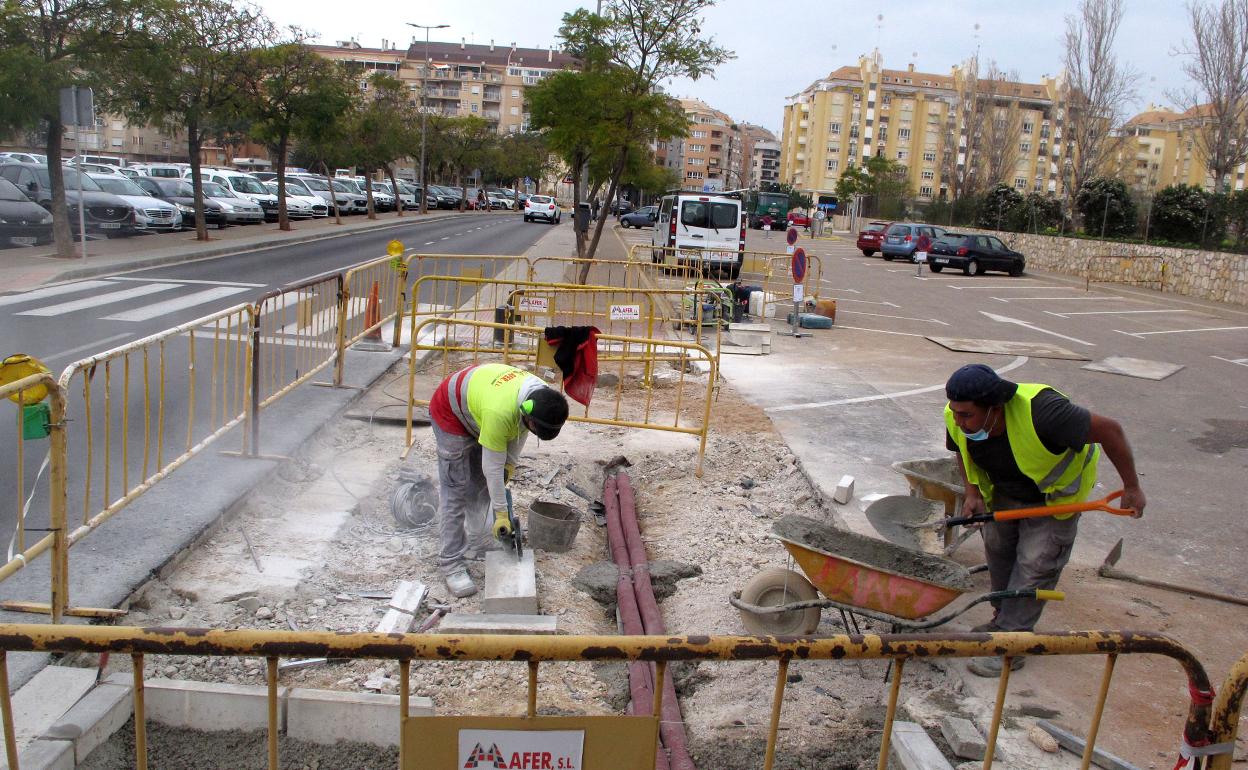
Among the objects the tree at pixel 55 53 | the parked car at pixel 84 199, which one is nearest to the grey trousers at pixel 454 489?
the tree at pixel 55 53

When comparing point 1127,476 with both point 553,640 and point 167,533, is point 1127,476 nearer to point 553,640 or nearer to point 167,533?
point 553,640

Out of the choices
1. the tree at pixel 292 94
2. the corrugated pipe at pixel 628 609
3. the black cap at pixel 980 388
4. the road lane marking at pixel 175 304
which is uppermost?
the tree at pixel 292 94

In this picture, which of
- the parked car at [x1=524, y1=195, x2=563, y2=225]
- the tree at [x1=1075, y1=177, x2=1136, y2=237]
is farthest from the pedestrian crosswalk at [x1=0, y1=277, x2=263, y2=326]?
the parked car at [x1=524, y1=195, x2=563, y2=225]

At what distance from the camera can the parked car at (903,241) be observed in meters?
36.3

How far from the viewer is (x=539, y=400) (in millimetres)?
4945

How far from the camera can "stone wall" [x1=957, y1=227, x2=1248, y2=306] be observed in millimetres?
27312

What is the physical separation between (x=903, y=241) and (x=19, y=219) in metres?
28.5

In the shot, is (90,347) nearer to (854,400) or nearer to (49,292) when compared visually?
(49,292)

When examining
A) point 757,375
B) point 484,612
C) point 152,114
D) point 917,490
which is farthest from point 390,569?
point 152,114

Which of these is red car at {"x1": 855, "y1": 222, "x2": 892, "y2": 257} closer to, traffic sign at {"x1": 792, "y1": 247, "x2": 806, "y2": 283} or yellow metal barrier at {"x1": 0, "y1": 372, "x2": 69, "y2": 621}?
traffic sign at {"x1": 792, "y1": 247, "x2": 806, "y2": 283}

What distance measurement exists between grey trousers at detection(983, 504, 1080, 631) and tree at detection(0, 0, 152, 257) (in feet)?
56.7

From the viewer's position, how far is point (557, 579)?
19.6 ft

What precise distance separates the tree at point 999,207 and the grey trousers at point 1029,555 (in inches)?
1679

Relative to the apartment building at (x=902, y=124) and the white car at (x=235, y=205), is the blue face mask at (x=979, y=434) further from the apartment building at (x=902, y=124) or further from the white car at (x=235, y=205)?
the apartment building at (x=902, y=124)
